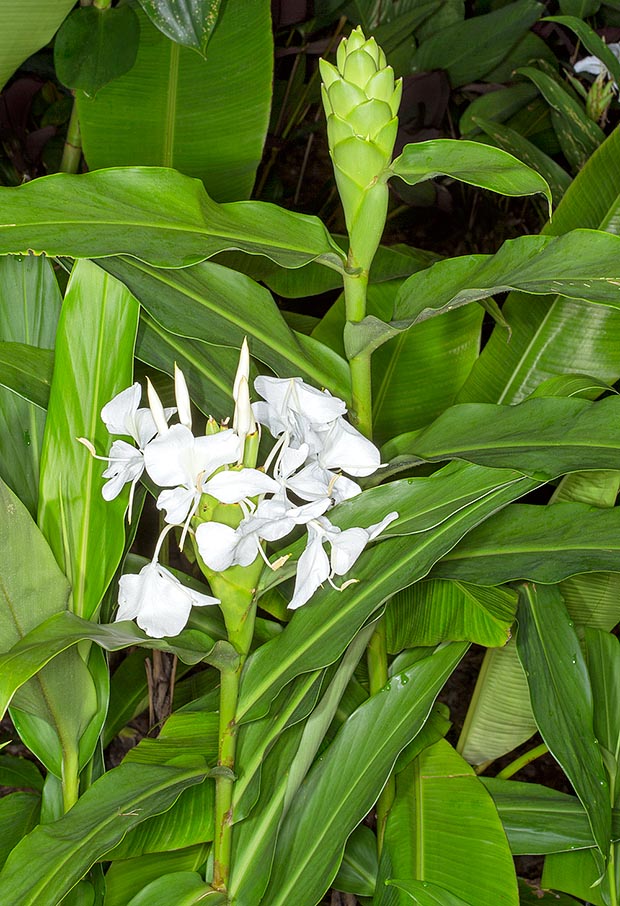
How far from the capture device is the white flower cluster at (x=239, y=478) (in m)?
0.45

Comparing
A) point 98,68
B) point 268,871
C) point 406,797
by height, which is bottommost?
point 406,797

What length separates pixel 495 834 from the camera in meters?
0.73

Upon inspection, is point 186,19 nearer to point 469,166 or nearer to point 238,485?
point 469,166

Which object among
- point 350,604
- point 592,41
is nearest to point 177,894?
point 350,604

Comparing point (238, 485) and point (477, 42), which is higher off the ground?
point (477, 42)

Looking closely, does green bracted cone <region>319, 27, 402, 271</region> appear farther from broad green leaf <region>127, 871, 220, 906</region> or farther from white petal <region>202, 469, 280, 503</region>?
broad green leaf <region>127, 871, 220, 906</region>

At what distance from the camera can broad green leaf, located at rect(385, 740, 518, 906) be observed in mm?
709

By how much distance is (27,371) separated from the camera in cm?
65

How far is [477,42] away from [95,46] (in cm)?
94

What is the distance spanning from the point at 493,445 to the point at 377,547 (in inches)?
4.7

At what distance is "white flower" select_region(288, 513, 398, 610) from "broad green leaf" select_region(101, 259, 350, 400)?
0.17 m

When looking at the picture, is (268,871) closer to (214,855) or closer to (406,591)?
(214,855)

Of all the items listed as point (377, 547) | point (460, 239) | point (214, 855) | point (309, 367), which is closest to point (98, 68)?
point (309, 367)

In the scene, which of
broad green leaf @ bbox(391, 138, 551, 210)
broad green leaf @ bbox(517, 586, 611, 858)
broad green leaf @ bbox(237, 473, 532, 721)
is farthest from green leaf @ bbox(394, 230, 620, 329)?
broad green leaf @ bbox(517, 586, 611, 858)
